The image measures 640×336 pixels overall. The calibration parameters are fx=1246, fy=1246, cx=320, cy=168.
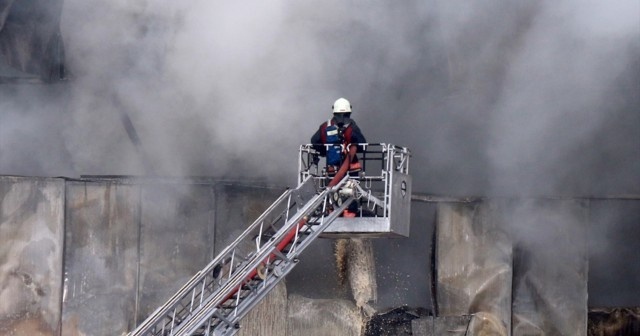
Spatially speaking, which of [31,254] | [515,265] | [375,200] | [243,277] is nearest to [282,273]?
[243,277]

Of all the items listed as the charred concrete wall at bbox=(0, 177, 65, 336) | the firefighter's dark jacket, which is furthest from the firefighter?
the charred concrete wall at bbox=(0, 177, 65, 336)

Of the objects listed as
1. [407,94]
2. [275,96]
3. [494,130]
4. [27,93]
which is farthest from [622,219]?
[27,93]

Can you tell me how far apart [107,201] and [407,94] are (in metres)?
3.62

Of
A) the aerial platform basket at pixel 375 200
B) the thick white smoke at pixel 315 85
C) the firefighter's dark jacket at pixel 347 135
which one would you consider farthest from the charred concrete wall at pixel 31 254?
the firefighter's dark jacket at pixel 347 135

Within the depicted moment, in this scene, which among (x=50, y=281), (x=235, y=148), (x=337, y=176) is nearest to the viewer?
(x=337, y=176)

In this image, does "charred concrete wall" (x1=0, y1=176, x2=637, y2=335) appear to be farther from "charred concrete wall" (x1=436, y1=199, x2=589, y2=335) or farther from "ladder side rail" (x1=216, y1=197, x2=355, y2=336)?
"ladder side rail" (x1=216, y1=197, x2=355, y2=336)

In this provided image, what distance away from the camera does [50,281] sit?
42.1ft

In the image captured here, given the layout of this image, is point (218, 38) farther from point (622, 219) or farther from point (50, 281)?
point (622, 219)

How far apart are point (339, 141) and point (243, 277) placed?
1.87 m

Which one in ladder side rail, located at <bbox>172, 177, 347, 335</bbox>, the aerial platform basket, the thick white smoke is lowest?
ladder side rail, located at <bbox>172, 177, 347, 335</bbox>

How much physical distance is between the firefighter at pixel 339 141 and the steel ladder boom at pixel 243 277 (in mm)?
258

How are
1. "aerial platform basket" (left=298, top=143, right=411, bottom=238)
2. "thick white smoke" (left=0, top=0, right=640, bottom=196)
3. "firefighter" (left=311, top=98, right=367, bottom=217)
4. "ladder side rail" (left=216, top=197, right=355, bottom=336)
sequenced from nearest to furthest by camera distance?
"ladder side rail" (left=216, top=197, right=355, bottom=336), "aerial platform basket" (left=298, top=143, right=411, bottom=238), "firefighter" (left=311, top=98, right=367, bottom=217), "thick white smoke" (left=0, top=0, right=640, bottom=196)

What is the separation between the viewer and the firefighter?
1141 centimetres

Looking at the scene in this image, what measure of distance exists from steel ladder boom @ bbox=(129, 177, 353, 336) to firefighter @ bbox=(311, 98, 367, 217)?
26 cm
